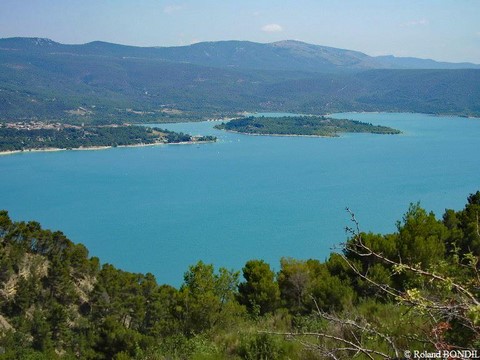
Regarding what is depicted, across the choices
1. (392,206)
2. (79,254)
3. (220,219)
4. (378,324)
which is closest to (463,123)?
(392,206)

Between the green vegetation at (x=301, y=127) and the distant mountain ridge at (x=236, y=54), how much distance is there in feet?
328

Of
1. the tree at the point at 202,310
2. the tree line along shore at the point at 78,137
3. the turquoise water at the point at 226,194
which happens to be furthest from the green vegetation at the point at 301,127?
the tree at the point at 202,310

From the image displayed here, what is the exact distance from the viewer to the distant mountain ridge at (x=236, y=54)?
532 feet

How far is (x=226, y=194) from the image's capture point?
2856 centimetres

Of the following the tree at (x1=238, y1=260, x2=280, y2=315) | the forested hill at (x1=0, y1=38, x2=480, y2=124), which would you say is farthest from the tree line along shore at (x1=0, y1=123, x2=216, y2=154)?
the tree at (x1=238, y1=260, x2=280, y2=315)

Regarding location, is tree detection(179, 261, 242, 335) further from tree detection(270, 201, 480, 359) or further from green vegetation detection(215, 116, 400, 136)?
green vegetation detection(215, 116, 400, 136)

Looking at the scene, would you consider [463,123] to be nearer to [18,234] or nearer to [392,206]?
[392,206]

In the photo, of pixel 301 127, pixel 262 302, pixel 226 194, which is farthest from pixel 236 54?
pixel 262 302

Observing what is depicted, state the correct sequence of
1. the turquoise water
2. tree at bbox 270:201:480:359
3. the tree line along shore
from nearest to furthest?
1. tree at bbox 270:201:480:359
2. the turquoise water
3. the tree line along shore

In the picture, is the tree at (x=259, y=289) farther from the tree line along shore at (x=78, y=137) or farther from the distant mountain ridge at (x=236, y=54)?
the distant mountain ridge at (x=236, y=54)

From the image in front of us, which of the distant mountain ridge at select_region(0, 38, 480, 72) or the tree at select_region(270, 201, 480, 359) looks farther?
the distant mountain ridge at select_region(0, 38, 480, 72)

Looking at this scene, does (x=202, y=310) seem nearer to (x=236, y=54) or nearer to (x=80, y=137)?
(x=80, y=137)

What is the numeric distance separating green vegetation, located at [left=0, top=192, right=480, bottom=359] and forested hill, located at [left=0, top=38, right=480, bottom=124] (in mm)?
57916

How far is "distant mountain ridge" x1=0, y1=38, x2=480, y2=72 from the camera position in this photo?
162 m
